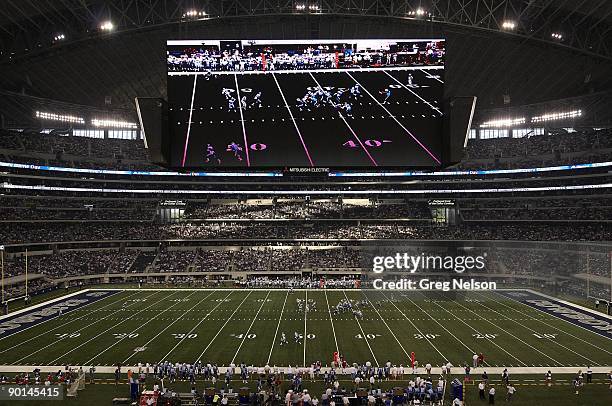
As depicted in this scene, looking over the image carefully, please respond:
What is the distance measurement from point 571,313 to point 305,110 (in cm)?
3702

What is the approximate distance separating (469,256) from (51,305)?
139 feet

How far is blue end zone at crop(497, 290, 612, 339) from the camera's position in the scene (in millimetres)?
34281

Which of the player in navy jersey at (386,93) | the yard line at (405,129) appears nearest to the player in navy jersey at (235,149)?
the yard line at (405,129)

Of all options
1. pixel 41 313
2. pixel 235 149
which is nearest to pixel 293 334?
pixel 41 313

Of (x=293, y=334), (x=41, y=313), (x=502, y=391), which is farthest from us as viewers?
(x=41, y=313)

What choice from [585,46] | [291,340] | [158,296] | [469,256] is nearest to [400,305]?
[291,340]

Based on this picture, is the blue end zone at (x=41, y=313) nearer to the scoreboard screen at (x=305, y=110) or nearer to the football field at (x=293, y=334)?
the football field at (x=293, y=334)

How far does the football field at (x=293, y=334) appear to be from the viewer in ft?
92.3

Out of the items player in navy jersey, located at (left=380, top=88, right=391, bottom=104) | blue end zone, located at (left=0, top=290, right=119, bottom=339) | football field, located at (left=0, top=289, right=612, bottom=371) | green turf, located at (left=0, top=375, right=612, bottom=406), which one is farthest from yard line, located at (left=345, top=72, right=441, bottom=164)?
blue end zone, located at (left=0, top=290, right=119, bottom=339)

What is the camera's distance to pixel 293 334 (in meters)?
33.3

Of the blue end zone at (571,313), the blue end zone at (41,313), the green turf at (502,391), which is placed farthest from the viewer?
the blue end zone at (41,313)

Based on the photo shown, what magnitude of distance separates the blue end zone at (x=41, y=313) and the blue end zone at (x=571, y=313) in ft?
110

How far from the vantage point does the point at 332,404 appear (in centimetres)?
1728

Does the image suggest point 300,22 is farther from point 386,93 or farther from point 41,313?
point 386,93
